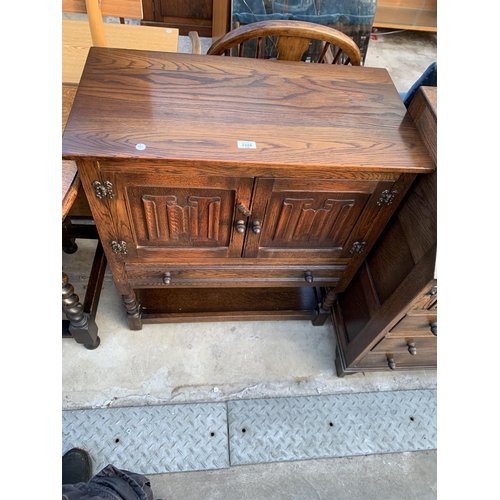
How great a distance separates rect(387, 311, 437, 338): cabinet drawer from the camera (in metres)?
1.06

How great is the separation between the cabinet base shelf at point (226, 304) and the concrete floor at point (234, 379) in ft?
0.22

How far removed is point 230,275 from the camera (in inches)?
48.4

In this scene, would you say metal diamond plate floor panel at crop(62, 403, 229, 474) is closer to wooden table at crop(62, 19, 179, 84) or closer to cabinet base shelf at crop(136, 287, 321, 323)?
cabinet base shelf at crop(136, 287, 321, 323)

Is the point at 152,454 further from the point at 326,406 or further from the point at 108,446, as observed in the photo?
the point at 326,406

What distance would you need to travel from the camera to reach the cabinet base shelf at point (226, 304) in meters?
1.52

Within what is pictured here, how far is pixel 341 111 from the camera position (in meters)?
0.98

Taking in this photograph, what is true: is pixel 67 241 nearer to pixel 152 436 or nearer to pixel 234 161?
pixel 152 436

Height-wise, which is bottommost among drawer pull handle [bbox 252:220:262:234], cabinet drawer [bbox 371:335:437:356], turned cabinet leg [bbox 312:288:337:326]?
turned cabinet leg [bbox 312:288:337:326]

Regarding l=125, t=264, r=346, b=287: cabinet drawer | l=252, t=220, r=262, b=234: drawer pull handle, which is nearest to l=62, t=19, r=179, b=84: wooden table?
l=125, t=264, r=346, b=287: cabinet drawer

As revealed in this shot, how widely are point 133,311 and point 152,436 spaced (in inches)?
17.7

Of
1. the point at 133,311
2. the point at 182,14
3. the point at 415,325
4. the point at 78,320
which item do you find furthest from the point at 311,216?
the point at 182,14

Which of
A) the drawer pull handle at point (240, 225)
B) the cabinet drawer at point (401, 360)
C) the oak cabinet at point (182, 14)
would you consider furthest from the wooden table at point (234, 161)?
the oak cabinet at point (182, 14)
